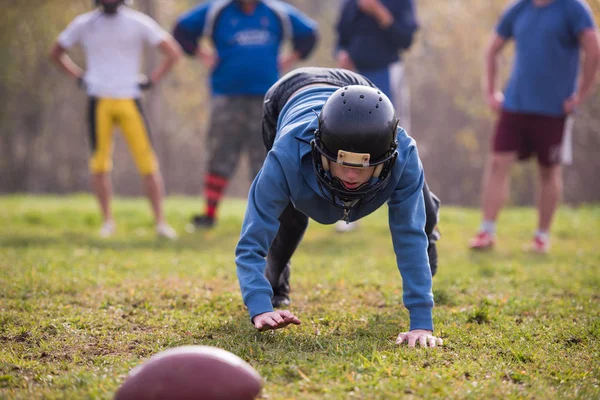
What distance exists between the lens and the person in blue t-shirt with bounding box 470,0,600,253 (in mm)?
6789

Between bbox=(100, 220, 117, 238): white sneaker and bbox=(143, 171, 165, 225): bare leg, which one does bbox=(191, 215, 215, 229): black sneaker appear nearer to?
bbox=(143, 171, 165, 225): bare leg

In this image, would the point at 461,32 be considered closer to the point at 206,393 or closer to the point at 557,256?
the point at 557,256

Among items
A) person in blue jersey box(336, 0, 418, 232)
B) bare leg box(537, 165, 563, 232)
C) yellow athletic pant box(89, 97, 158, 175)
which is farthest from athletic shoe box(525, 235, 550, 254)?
yellow athletic pant box(89, 97, 158, 175)

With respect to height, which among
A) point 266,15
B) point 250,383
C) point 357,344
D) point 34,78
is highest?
point 266,15

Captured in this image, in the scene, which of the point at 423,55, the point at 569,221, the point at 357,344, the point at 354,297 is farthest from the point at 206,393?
the point at 423,55

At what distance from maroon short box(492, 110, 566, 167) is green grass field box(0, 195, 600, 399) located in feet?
3.55

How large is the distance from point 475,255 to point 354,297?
100 inches

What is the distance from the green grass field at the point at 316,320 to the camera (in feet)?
10.0

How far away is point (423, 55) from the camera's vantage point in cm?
2292

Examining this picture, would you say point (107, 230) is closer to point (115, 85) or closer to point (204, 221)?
point (204, 221)

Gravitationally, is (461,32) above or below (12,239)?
above

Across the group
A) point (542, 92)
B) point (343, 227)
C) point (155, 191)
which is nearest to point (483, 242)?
point (542, 92)

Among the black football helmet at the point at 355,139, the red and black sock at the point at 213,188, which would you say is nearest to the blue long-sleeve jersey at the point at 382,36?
the red and black sock at the point at 213,188

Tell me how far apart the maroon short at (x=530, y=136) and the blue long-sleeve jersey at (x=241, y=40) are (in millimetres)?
2675
